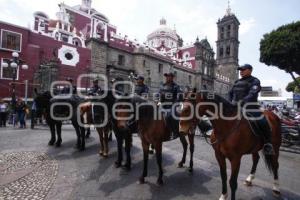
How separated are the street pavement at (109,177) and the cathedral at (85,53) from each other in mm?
4666

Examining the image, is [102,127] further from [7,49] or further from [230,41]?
[230,41]

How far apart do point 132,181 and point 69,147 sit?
3859 millimetres

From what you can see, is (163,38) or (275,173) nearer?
(275,173)

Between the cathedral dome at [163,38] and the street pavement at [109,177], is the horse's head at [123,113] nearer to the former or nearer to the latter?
the street pavement at [109,177]

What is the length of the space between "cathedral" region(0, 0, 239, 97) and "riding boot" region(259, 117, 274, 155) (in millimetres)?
7471

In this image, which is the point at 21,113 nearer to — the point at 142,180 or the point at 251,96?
the point at 142,180

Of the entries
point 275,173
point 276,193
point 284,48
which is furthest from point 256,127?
point 284,48

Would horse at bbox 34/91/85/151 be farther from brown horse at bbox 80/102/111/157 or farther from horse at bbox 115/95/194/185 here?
horse at bbox 115/95/194/185

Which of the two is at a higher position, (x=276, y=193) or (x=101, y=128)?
(x=101, y=128)

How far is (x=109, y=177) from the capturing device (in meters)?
5.73

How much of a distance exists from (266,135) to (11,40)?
2350 cm

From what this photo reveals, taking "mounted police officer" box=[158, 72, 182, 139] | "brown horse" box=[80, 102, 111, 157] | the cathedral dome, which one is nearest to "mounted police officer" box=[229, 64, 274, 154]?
"mounted police officer" box=[158, 72, 182, 139]

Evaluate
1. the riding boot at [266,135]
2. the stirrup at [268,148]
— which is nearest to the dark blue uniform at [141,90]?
the riding boot at [266,135]

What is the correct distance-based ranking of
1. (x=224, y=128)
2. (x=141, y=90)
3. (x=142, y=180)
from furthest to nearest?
1. (x=141, y=90)
2. (x=142, y=180)
3. (x=224, y=128)
